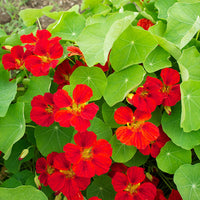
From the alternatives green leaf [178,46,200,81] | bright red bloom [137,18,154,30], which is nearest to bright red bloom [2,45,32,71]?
bright red bloom [137,18,154,30]

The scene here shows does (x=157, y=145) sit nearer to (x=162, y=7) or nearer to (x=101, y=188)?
(x=101, y=188)

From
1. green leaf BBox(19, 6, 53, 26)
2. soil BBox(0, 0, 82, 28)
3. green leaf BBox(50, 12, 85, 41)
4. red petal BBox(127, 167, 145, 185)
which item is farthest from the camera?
soil BBox(0, 0, 82, 28)

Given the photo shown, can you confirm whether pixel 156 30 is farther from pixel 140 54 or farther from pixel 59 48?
pixel 59 48

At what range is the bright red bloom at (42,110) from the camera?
0.80 m

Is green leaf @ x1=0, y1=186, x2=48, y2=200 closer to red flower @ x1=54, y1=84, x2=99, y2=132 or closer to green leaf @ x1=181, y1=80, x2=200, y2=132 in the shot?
red flower @ x1=54, y1=84, x2=99, y2=132

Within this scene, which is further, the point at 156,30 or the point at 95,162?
the point at 156,30

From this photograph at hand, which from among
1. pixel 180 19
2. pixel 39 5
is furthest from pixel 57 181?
pixel 39 5

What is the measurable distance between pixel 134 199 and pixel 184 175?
0.59ft

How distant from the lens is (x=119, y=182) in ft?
2.67

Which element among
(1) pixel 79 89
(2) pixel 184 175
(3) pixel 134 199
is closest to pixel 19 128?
(1) pixel 79 89

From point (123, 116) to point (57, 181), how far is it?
29cm

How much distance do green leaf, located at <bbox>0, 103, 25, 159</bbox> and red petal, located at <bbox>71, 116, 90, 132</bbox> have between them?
217 millimetres

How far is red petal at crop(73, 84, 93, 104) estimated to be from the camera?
0.75m

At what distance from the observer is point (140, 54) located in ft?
2.82
